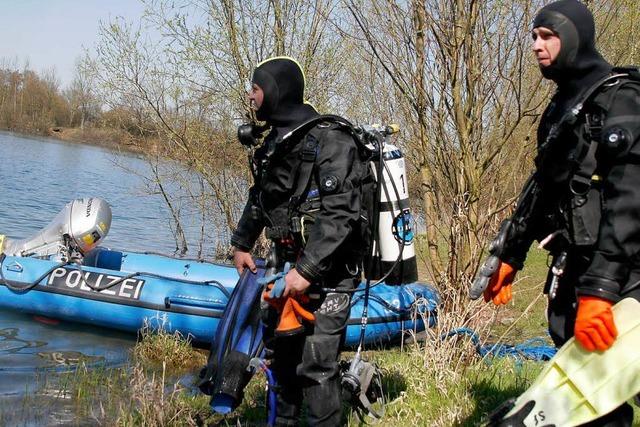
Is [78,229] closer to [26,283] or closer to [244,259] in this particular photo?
[26,283]

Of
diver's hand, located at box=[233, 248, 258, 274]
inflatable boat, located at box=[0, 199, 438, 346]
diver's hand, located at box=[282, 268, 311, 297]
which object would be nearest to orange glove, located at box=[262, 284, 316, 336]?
diver's hand, located at box=[282, 268, 311, 297]

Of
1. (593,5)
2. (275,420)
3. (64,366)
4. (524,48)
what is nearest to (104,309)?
(64,366)

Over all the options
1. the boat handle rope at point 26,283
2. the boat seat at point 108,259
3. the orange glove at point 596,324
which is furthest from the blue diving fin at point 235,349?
the boat seat at point 108,259

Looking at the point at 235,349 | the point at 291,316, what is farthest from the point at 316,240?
the point at 235,349

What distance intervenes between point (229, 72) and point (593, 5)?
6021 mm

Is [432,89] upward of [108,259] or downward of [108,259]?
upward

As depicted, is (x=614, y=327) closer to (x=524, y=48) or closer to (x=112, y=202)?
(x=524, y=48)

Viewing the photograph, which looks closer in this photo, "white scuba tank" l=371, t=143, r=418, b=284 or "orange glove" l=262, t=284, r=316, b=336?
"orange glove" l=262, t=284, r=316, b=336

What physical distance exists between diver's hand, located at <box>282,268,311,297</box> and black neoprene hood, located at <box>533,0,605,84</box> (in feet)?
4.51

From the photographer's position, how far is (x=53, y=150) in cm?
3391

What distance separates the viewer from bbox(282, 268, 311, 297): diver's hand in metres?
3.14

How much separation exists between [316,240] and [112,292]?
16.2ft

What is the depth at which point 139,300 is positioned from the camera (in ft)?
24.3

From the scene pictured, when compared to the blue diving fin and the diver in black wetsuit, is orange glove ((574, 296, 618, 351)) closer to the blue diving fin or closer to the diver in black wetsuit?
the diver in black wetsuit
